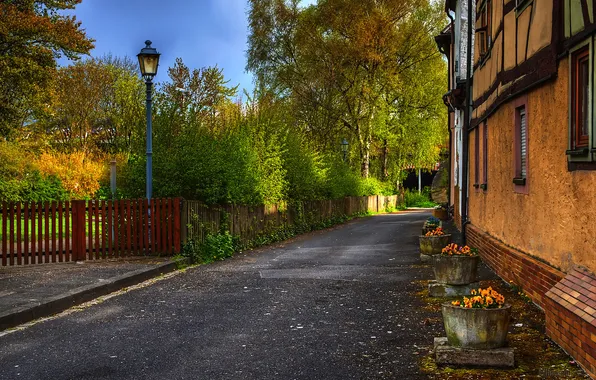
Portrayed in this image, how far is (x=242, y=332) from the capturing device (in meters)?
7.12

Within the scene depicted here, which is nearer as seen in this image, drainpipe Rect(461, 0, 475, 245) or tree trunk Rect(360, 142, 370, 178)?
drainpipe Rect(461, 0, 475, 245)

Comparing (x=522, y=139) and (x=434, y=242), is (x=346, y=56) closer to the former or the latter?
(x=434, y=242)

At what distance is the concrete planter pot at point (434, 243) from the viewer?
13.2 metres

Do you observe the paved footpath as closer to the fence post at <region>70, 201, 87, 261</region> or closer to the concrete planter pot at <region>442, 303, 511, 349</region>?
the concrete planter pot at <region>442, 303, 511, 349</region>

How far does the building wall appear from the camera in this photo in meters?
6.33

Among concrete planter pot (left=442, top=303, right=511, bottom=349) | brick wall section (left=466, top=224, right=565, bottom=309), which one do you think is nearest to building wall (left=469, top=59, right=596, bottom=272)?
brick wall section (left=466, top=224, right=565, bottom=309)

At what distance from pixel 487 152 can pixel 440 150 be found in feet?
115

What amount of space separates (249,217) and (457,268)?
9715 millimetres

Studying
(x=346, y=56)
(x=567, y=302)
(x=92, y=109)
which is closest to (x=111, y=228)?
(x=567, y=302)

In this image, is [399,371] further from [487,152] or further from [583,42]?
[487,152]

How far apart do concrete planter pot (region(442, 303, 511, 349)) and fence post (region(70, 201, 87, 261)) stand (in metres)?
9.28

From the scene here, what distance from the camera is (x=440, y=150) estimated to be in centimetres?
4722

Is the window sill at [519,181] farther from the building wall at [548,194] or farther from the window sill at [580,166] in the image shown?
the window sill at [580,166]

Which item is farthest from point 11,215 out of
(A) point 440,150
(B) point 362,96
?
(A) point 440,150
